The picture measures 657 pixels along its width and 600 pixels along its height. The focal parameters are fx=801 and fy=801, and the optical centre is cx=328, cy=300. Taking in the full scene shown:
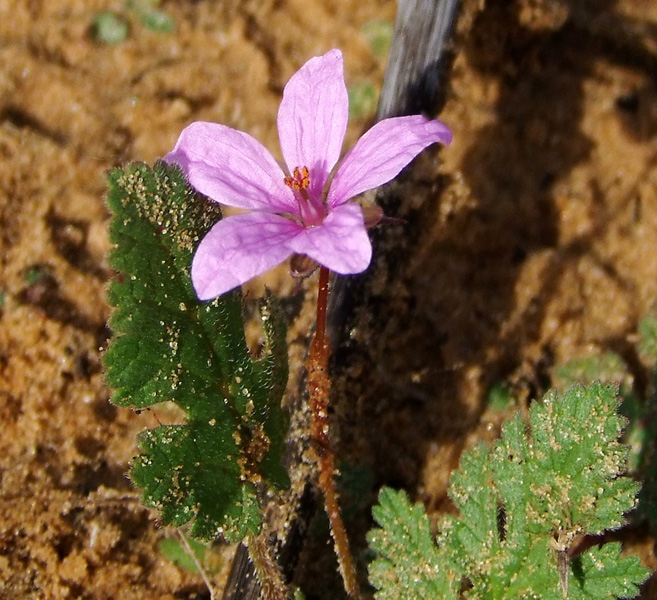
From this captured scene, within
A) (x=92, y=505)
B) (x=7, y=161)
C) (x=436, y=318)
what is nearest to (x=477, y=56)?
(x=436, y=318)

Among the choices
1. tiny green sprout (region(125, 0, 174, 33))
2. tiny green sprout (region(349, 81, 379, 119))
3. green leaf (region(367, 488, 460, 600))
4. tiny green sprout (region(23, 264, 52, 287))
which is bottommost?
green leaf (region(367, 488, 460, 600))

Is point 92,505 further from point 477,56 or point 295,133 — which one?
point 477,56

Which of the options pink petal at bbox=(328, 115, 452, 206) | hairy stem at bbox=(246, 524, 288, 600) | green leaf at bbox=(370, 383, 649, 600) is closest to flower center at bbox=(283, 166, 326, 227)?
pink petal at bbox=(328, 115, 452, 206)

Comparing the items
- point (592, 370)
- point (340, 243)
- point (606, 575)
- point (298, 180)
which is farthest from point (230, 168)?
point (592, 370)

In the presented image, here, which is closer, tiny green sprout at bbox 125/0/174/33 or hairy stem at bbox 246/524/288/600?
hairy stem at bbox 246/524/288/600

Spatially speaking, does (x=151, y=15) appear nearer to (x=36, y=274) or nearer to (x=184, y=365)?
(x=36, y=274)

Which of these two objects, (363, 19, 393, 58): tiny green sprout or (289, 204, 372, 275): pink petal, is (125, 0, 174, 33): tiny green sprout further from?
(289, 204, 372, 275): pink petal
